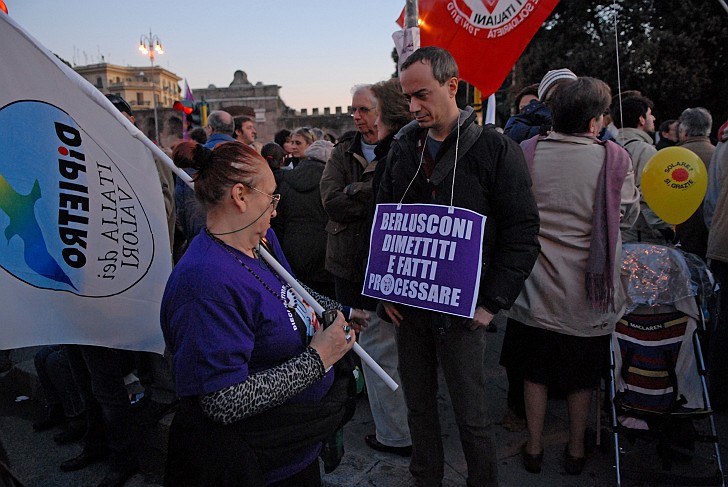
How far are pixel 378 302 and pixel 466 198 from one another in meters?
0.79

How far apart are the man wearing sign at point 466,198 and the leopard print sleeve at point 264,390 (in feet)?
2.68

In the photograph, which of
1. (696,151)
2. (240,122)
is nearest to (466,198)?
(696,151)

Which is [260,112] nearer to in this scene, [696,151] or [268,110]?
[268,110]

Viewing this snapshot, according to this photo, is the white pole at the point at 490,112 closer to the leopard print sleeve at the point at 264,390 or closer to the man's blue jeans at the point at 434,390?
the man's blue jeans at the point at 434,390

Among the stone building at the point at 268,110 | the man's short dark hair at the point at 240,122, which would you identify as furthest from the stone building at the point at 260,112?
the man's short dark hair at the point at 240,122

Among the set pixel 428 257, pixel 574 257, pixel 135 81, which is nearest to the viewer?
pixel 428 257

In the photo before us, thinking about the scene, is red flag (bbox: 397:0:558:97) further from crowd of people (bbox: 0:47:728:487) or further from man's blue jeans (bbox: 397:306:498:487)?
man's blue jeans (bbox: 397:306:498:487)

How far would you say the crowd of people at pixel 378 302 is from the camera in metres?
1.62

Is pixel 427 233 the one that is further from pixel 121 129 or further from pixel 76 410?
pixel 76 410

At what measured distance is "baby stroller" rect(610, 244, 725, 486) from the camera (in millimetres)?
2811

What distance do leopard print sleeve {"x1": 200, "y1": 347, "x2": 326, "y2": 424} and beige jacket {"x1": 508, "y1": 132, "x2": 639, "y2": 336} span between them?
158cm

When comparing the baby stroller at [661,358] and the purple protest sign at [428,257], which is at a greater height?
the purple protest sign at [428,257]

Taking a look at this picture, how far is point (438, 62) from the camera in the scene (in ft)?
7.72

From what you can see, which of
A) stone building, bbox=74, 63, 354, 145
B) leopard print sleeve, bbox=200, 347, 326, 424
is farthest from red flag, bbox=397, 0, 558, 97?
stone building, bbox=74, 63, 354, 145
